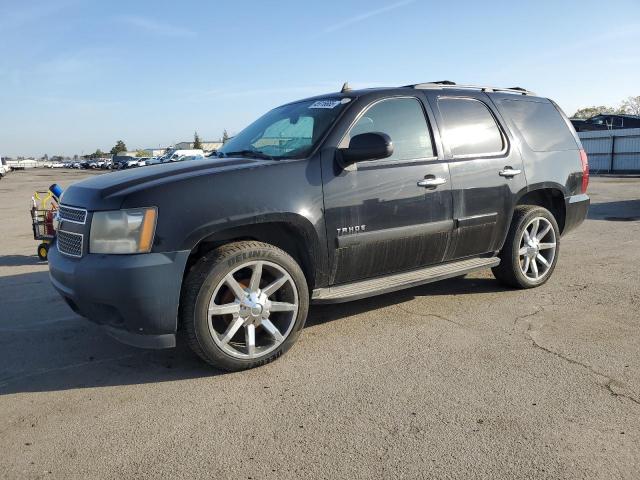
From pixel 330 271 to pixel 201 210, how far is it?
1082 mm

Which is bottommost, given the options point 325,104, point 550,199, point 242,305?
point 242,305

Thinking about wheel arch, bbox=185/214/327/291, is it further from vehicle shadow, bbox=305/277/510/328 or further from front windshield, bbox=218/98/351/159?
vehicle shadow, bbox=305/277/510/328

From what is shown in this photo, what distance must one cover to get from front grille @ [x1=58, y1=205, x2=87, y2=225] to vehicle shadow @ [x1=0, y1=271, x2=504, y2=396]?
102 cm

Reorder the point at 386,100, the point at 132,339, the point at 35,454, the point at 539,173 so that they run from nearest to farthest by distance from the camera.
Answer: the point at 35,454 → the point at 132,339 → the point at 386,100 → the point at 539,173

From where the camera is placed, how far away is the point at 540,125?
5344 millimetres

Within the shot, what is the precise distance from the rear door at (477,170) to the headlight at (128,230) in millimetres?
2501

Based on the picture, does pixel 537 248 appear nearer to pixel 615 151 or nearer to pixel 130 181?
pixel 130 181

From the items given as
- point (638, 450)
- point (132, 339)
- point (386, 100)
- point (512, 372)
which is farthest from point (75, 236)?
point (638, 450)

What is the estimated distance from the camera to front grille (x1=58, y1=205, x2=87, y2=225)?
3357mm

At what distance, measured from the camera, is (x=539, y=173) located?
5117 mm

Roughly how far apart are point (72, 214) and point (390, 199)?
88.6 inches

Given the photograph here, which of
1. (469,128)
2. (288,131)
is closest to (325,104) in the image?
(288,131)

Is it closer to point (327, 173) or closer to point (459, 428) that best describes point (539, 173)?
point (327, 173)

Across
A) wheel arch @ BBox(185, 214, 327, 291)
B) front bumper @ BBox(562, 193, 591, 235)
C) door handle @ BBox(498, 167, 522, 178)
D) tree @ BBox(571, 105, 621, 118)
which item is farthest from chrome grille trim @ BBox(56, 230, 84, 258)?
tree @ BBox(571, 105, 621, 118)
